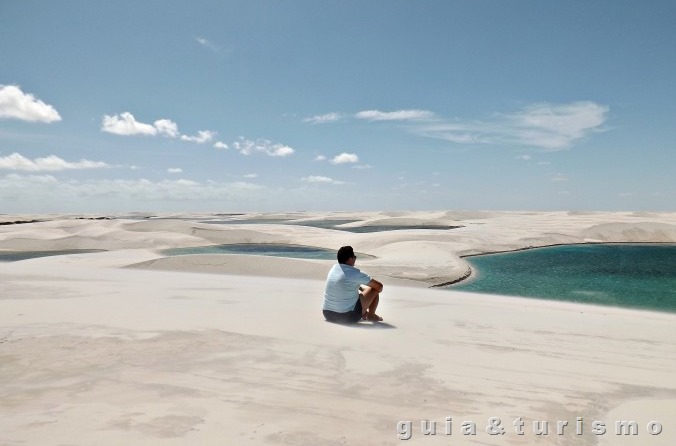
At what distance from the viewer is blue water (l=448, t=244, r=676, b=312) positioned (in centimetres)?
1432

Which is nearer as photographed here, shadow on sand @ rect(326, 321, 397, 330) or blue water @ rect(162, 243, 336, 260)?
shadow on sand @ rect(326, 321, 397, 330)

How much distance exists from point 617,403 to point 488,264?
1997cm

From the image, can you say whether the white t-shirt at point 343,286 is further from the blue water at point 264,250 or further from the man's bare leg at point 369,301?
the blue water at point 264,250

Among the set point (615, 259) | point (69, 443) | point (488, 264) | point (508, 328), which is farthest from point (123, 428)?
point (615, 259)

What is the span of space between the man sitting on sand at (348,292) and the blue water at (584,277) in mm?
9756

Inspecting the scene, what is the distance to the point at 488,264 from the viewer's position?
2308 cm

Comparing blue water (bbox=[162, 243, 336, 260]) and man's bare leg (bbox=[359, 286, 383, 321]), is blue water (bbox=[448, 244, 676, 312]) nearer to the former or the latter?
man's bare leg (bbox=[359, 286, 383, 321])

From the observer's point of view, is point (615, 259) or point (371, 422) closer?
point (371, 422)

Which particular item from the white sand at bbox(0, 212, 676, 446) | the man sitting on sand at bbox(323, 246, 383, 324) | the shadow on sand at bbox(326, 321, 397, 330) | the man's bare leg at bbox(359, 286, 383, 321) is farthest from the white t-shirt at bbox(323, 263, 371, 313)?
the white sand at bbox(0, 212, 676, 446)

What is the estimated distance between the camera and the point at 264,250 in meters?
30.8

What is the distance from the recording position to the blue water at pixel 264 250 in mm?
27875

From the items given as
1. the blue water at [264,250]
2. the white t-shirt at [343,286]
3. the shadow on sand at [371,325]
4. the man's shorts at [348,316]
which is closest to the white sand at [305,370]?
the shadow on sand at [371,325]

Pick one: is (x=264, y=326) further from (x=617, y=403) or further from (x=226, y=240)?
(x=226, y=240)

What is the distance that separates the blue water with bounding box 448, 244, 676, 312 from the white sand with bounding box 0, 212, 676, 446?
5.43m
